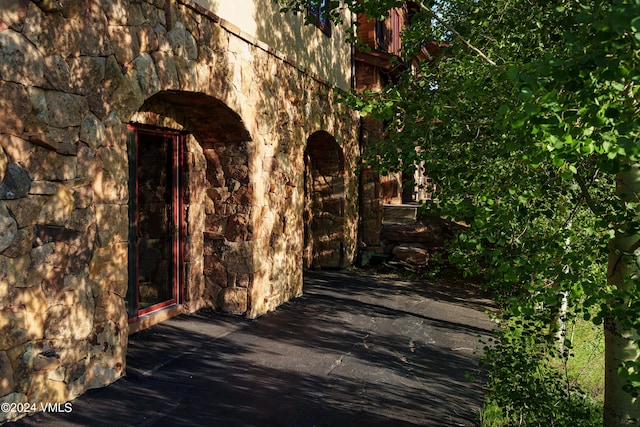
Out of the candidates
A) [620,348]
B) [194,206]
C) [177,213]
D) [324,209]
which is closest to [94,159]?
[177,213]

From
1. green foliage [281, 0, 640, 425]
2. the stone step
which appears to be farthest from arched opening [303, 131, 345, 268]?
green foliage [281, 0, 640, 425]

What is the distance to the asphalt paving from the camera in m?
3.38

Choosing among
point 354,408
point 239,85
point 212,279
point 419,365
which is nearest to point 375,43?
point 239,85

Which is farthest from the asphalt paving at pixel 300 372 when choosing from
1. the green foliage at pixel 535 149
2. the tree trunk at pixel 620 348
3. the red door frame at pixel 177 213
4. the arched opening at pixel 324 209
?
the arched opening at pixel 324 209

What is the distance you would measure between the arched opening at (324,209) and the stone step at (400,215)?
2178 millimetres

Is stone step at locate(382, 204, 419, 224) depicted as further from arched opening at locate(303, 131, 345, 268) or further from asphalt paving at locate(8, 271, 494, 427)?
asphalt paving at locate(8, 271, 494, 427)

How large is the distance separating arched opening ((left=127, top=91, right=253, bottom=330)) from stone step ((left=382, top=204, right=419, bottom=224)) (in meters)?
6.05

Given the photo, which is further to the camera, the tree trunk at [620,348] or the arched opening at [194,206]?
the arched opening at [194,206]

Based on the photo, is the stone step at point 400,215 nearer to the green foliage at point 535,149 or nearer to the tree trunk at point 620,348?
the green foliage at point 535,149

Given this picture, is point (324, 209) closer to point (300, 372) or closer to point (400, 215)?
point (400, 215)

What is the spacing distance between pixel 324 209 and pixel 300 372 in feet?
18.1

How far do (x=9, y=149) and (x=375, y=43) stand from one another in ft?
29.0

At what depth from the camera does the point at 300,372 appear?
425 centimetres

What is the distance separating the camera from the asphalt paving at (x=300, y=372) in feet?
11.1
